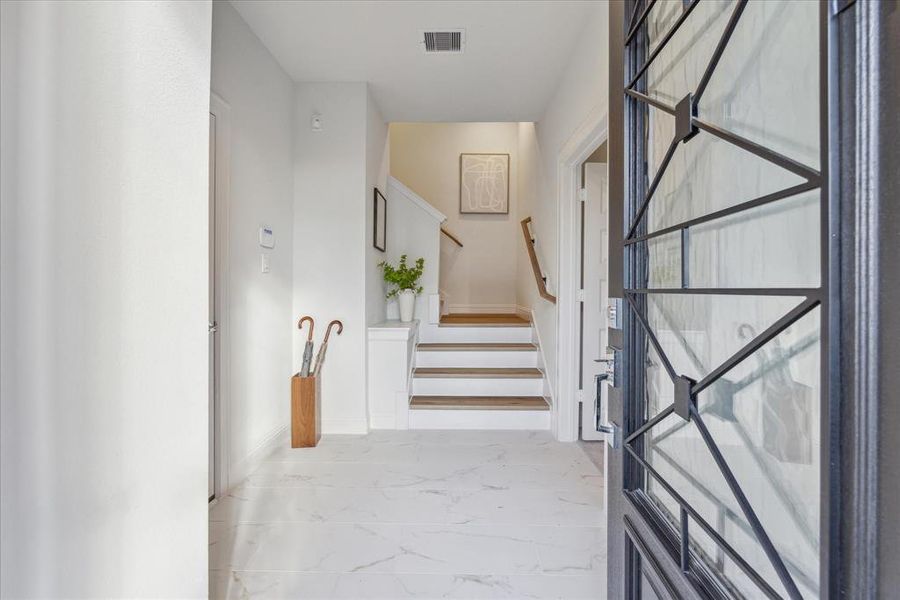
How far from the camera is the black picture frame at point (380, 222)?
11.6 ft

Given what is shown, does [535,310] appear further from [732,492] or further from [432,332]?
[732,492]

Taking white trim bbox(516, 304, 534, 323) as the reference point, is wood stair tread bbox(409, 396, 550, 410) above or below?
below

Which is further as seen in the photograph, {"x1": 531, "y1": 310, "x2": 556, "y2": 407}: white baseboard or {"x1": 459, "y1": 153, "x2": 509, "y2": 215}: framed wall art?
{"x1": 459, "y1": 153, "x2": 509, "y2": 215}: framed wall art

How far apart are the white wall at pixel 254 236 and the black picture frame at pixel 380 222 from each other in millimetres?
692

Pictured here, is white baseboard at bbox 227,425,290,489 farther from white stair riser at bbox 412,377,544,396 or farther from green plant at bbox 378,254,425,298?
green plant at bbox 378,254,425,298

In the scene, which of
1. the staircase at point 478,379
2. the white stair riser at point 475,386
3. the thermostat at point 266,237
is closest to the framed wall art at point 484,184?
the staircase at point 478,379

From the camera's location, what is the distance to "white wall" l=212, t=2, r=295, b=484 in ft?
7.56

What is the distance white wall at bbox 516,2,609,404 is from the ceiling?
0.12 m

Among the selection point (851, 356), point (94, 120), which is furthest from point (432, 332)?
point (851, 356)

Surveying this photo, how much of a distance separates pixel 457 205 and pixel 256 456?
13.1 feet

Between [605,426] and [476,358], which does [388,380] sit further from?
[605,426]

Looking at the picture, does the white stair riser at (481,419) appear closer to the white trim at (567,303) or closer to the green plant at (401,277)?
the white trim at (567,303)

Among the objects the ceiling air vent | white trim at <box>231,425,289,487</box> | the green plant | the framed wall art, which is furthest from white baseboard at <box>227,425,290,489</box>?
the framed wall art

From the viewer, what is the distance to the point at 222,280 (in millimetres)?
2229
